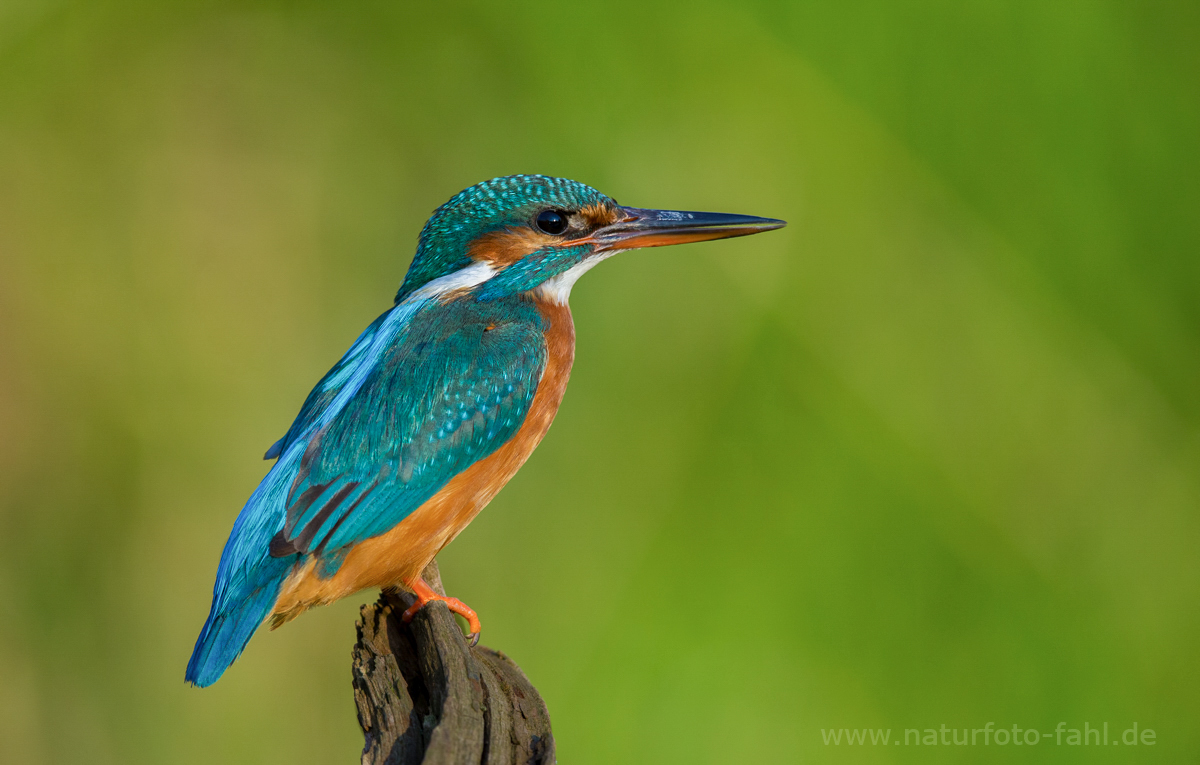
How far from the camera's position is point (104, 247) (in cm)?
297

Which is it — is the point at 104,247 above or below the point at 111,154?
below

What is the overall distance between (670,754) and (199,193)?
196 cm

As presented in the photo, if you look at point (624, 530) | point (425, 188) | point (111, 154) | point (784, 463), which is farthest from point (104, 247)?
point (784, 463)

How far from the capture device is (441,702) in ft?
5.45

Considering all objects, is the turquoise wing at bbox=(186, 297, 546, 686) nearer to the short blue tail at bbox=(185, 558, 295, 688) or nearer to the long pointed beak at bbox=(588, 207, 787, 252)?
the short blue tail at bbox=(185, 558, 295, 688)

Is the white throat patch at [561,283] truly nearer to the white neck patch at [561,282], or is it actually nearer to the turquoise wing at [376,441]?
the white neck patch at [561,282]

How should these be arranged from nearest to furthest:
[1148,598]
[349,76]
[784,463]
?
1. [1148,598]
2. [784,463]
3. [349,76]

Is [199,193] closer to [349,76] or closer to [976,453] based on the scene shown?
[349,76]

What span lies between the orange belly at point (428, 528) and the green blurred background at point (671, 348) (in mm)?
546

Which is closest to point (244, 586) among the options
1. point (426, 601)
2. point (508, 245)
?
point (426, 601)

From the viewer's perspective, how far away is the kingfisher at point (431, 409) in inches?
80.6

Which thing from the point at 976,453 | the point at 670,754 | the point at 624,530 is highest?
the point at 976,453

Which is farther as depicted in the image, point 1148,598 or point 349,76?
point 349,76

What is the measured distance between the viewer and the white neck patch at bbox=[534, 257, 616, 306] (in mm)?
2508
